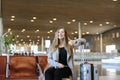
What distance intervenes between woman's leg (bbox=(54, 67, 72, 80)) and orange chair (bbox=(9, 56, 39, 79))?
105 inches

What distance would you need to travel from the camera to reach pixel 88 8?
68.8 feet

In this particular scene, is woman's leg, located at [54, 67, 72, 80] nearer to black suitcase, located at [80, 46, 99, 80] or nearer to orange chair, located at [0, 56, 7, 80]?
black suitcase, located at [80, 46, 99, 80]

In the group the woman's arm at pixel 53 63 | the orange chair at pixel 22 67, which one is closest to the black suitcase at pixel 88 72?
the woman's arm at pixel 53 63

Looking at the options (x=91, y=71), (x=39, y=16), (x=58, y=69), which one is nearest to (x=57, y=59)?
(x=58, y=69)

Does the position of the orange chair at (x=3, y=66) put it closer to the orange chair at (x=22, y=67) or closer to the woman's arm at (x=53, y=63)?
the orange chair at (x=22, y=67)

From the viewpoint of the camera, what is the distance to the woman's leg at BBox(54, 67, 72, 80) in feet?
11.5

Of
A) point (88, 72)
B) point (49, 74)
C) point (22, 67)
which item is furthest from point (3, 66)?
point (88, 72)

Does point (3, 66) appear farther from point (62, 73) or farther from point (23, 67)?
point (62, 73)

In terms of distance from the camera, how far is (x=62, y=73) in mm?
3537

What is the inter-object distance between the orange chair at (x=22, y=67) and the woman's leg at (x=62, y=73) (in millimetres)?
2661

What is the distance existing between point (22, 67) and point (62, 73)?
9.18 ft

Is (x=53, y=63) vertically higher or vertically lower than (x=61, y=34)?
lower

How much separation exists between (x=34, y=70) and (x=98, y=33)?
115 feet

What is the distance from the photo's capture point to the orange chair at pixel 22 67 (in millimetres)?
6060
